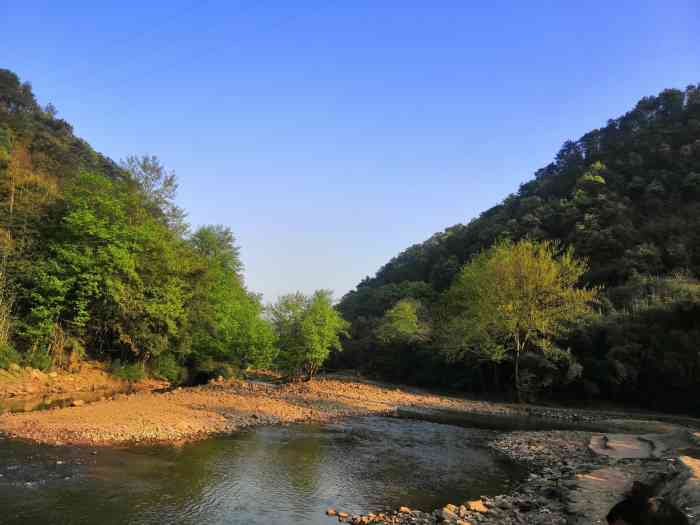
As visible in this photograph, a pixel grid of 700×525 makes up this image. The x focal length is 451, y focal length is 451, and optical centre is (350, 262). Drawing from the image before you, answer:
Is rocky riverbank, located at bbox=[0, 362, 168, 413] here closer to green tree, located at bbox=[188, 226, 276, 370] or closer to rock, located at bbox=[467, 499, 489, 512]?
green tree, located at bbox=[188, 226, 276, 370]

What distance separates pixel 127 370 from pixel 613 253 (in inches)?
1915

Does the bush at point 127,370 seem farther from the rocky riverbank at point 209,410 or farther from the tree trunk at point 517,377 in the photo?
the tree trunk at point 517,377

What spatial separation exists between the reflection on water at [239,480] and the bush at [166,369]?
20729 mm

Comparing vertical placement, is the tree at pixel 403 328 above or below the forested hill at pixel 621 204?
below

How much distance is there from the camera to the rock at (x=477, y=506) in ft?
37.2

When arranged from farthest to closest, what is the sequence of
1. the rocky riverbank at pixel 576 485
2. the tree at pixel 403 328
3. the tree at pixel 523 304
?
the tree at pixel 403 328 → the tree at pixel 523 304 → the rocky riverbank at pixel 576 485

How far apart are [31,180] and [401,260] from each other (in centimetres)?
8677

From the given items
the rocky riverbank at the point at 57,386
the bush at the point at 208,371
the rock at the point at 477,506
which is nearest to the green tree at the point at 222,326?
the bush at the point at 208,371

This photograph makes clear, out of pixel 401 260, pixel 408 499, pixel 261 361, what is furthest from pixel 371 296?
pixel 408 499

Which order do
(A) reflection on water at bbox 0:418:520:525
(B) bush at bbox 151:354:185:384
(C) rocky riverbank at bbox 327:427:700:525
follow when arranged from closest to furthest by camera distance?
(A) reflection on water at bbox 0:418:520:525 → (C) rocky riverbank at bbox 327:427:700:525 → (B) bush at bbox 151:354:185:384

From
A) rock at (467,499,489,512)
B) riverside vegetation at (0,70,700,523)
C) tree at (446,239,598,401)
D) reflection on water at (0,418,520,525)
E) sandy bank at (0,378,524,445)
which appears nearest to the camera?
reflection on water at (0,418,520,525)

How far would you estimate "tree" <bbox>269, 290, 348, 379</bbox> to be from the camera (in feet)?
120

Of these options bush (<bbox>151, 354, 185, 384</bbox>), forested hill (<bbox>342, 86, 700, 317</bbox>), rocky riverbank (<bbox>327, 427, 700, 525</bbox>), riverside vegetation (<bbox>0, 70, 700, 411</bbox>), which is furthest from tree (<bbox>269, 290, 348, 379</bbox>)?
Answer: forested hill (<bbox>342, 86, 700, 317</bbox>)

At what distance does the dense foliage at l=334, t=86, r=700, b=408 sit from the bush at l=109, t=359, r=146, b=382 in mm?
27209
